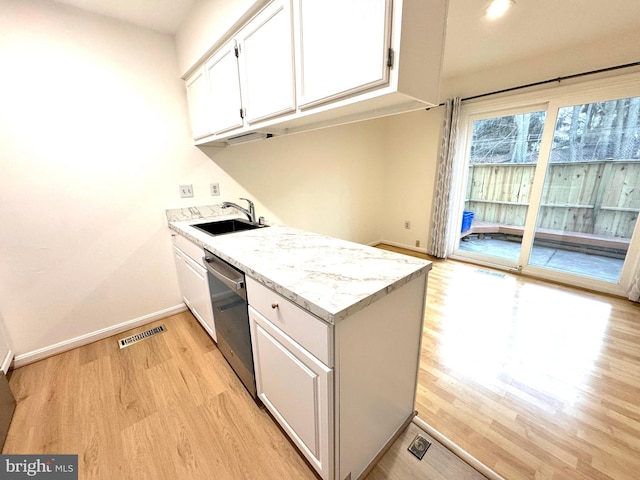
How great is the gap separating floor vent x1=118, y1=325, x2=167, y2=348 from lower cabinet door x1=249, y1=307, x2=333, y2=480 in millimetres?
1372

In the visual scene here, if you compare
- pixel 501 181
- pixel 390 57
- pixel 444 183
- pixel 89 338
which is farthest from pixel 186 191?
pixel 501 181

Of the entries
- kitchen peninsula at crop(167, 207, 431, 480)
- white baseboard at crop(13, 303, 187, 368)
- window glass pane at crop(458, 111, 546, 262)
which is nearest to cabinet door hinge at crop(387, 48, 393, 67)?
kitchen peninsula at crop(167, 207, 431, 480)

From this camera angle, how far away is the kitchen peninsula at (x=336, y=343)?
34.2 inches

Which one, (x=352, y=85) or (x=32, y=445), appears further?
(x=32, y=445)

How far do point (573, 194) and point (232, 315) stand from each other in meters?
3.67

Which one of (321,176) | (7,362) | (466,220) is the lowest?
(7,362)

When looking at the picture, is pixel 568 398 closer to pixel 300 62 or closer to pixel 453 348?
pixel 453 348

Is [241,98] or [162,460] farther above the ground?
[241,98]

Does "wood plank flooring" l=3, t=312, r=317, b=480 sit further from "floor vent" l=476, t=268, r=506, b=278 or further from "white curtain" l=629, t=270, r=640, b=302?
"white curtain" l=629, t=270, r=640, b=302

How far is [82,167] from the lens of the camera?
6.04 ft

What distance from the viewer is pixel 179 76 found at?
212cm

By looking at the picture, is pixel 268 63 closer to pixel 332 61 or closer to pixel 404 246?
pixel 332 61

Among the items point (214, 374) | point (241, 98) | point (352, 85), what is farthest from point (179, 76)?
point (214, 374)

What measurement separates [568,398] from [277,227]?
209 cm
